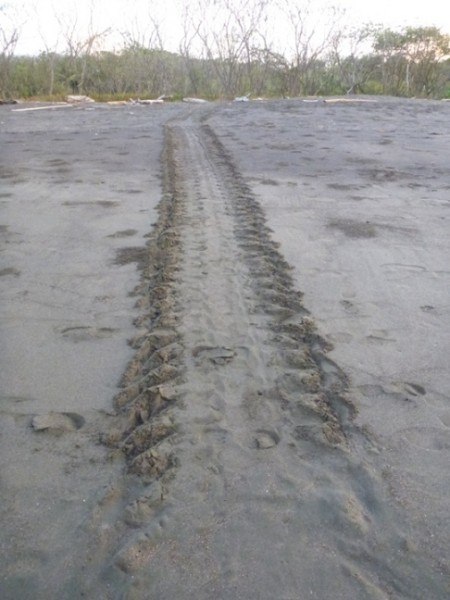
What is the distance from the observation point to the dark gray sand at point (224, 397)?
1484mm

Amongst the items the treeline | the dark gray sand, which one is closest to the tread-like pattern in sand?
the dark gray sand

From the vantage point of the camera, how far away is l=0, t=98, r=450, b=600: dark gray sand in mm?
1484

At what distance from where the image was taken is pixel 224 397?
2150 millimetres

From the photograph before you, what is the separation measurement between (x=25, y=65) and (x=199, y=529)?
2513cm

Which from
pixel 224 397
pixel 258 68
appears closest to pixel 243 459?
pixel 224 397

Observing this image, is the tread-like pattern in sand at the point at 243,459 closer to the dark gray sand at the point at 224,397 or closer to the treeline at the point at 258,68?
the dark gray sand at the point at 224,397

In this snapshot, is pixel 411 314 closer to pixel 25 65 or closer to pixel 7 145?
pixel 7 145

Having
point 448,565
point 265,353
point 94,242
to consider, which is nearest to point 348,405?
point 265,353

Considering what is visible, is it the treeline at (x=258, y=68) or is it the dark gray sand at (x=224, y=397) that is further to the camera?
the treeline at (x=258, y=68)

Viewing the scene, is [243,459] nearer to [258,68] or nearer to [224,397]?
[224,397]

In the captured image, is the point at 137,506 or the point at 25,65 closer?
the point at 137,506

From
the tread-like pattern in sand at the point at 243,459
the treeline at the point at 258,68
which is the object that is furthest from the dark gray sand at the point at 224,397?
the treeline at the point at 258,68

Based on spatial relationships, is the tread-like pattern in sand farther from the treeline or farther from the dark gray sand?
the treeline

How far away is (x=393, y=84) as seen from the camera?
25250 mm
